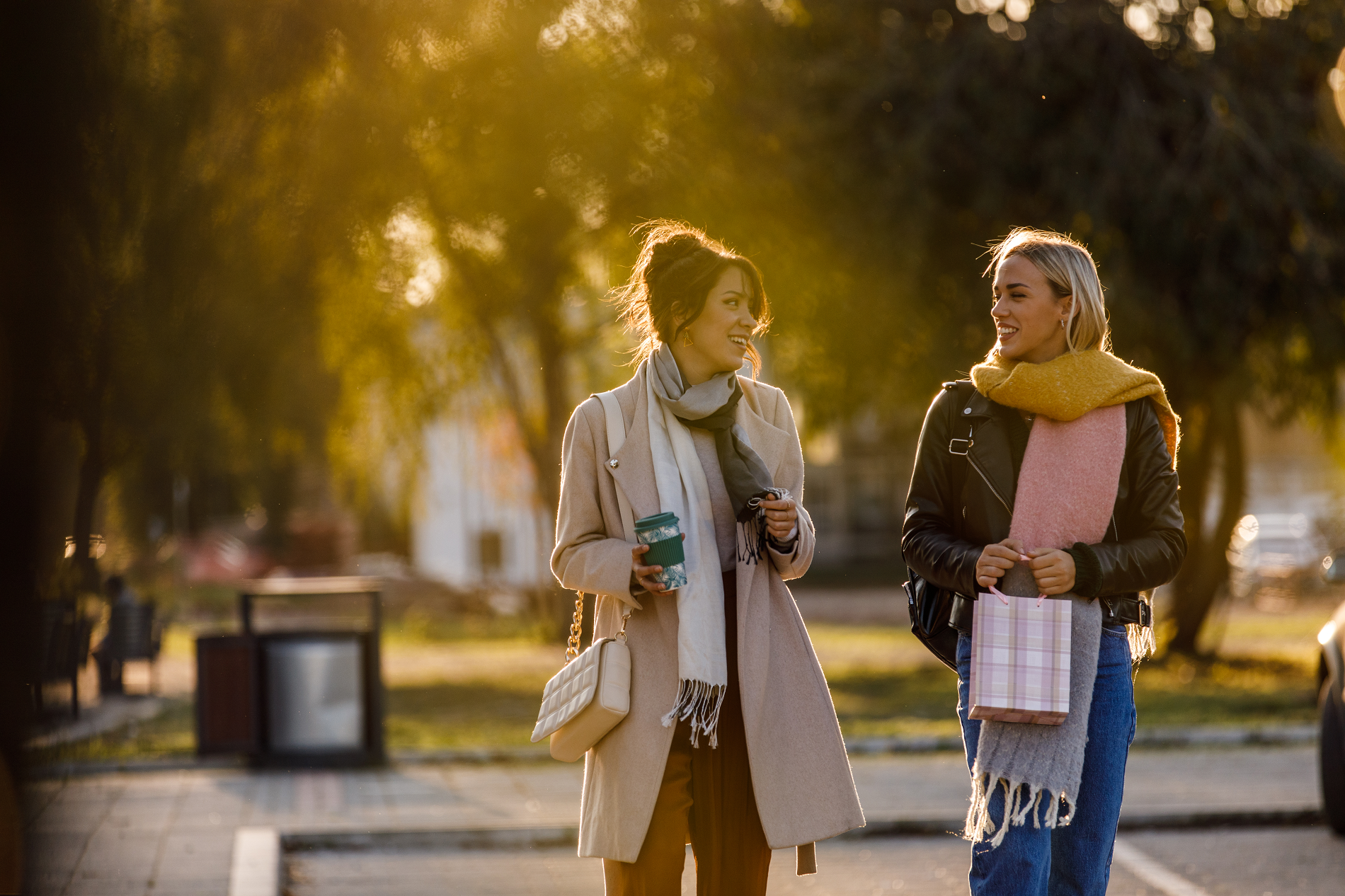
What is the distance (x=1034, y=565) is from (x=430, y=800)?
5551 mm

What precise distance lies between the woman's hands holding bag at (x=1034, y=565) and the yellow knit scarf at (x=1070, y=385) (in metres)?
0.33

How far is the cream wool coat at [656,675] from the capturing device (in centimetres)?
320

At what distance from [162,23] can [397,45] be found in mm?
3040

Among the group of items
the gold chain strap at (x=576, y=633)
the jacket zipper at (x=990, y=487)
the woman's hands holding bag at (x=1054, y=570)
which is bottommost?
the gold chain strap at (x=576, y=633)

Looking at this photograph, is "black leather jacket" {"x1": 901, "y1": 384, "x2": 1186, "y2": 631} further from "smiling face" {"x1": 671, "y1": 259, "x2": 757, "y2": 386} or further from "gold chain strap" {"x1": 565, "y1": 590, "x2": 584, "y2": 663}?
"gold chain strap" {"x1": 565, "y1": 590, "x2": 584, "y2": 663}

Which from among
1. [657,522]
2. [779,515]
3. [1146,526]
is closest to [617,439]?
[657,522]

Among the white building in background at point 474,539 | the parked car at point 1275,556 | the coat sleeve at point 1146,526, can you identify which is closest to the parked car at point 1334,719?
the coat sleeve at point 1146,526

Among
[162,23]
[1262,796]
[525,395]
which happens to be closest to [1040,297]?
[1262,796]

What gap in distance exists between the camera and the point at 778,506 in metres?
3.12

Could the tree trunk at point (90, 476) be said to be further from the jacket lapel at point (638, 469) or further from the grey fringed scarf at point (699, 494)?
the grey fringed scarf at point (699, 494)

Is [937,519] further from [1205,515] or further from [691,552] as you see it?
[1205,515]

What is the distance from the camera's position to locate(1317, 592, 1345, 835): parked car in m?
6.41

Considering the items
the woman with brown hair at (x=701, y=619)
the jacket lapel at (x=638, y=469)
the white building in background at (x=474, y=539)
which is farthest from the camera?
the white building in background at (x=474, y=539)

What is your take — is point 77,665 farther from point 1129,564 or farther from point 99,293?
point 1129,564
